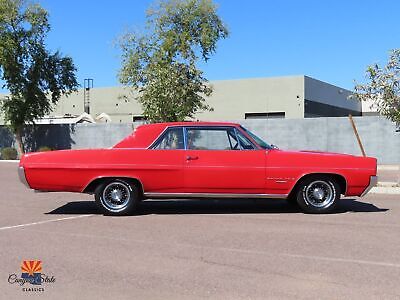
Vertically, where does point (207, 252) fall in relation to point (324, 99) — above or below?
below

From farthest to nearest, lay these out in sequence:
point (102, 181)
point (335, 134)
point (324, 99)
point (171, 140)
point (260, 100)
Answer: point (324, 99) < point (260, 100) < point (335, 134) < point (171, 140) < point (102, 181)

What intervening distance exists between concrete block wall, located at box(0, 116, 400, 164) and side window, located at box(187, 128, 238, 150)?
17.9 m

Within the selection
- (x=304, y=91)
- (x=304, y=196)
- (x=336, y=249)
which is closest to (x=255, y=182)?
(x=304, y=196)

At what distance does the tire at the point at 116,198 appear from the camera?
29.6 ft

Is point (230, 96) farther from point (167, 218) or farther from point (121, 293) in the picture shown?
point (121, 293)

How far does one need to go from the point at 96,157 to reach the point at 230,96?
4478 cm

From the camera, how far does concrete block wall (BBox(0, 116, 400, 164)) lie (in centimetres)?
2503

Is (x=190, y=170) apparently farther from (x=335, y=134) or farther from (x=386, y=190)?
(x=335, y=134)

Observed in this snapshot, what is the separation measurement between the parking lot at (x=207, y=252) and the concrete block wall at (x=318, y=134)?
1586 centimetres

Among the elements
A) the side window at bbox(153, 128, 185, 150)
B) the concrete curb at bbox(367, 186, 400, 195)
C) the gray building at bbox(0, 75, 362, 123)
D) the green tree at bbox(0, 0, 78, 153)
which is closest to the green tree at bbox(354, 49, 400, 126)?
the concrete curb at bbox(367, 186, 400, 195)

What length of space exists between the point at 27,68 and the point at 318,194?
27.4 m

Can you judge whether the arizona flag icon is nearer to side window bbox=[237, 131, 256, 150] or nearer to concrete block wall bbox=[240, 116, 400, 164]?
side window bbox=[237, 131, 256, 150]

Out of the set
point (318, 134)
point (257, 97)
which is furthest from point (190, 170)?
point (257, 97)

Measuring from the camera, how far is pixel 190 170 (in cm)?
891
